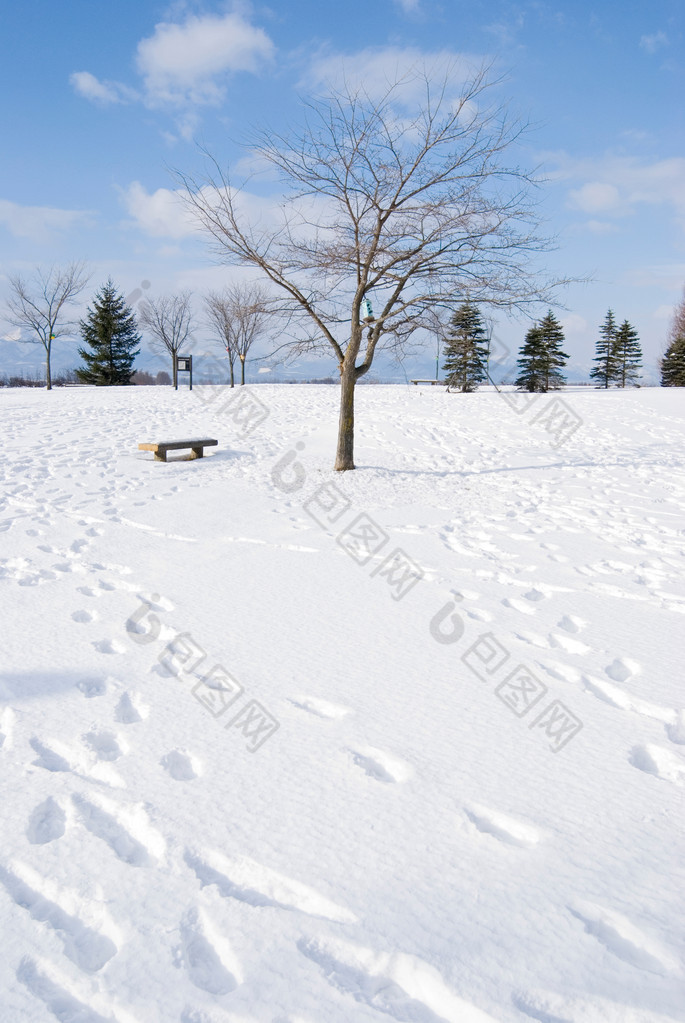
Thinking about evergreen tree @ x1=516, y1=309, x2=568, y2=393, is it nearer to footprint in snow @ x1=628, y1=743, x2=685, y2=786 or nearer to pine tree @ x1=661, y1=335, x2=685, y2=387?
pine tree @ x1=661, y1=335, x2=685, y2=387

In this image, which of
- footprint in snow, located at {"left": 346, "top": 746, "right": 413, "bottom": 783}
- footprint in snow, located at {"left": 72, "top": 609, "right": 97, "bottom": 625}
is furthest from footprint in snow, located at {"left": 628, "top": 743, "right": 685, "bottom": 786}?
footprint in snow, located at {"left": 72, "top": 609, "right": 97, "bottom": 625}

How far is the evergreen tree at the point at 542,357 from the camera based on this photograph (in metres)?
39.0

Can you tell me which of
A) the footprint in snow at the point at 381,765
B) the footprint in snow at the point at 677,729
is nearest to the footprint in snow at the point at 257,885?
the footprint in snow at the point at 381,765

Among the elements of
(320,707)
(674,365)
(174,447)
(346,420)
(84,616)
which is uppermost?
(674,365)

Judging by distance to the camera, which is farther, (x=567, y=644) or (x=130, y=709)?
(x=567, y=644)

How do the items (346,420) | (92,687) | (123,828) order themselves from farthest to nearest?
(346,420) < (92,687) < (123,828)

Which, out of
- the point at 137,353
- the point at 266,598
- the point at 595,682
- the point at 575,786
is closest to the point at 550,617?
the point at 595,682

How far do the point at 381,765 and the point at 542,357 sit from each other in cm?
4068

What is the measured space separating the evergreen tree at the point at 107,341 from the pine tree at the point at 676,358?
38.9m

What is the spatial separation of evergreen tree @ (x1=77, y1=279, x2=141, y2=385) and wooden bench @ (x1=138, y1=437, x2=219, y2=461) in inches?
1367

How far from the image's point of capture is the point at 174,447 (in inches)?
409

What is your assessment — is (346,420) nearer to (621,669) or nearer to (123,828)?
(621,669)

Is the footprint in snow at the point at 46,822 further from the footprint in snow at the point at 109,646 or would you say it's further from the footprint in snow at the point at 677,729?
the footprint in snow at the point at 677,729

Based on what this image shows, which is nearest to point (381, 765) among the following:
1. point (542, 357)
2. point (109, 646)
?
point (109, 646)
